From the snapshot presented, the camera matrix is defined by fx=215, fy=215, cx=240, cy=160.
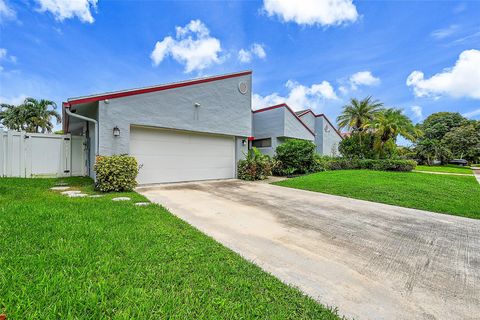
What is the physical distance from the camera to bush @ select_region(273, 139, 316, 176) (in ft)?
43.8

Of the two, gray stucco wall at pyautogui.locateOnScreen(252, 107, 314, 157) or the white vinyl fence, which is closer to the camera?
the white vinyl fence

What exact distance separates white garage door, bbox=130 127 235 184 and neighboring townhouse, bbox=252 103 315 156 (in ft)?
16.0

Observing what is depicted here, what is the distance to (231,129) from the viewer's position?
11.4m

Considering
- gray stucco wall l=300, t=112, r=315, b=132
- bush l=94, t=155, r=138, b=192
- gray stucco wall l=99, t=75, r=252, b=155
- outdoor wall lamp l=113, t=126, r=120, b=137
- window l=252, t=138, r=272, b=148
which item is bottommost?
bush l=94, t=155, r=138, b=192

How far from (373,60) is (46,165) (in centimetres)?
1690

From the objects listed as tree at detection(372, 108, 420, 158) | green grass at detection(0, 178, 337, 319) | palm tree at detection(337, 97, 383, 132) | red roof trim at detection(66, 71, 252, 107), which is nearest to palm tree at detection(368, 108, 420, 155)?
tree at detection(372, 108, 420, 158)

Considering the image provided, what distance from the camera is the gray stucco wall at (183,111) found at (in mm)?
7773

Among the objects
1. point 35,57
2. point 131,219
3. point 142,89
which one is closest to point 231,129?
point 142,89

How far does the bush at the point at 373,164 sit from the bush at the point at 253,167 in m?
5.57

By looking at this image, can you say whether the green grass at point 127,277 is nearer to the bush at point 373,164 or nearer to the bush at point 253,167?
the bush at point 253,167

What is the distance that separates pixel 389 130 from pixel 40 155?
21.2 metres

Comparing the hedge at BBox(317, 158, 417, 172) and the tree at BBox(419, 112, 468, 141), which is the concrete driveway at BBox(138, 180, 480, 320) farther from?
the tree at BBox(419, 112, 468, 141)

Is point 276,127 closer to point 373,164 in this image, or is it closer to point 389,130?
point 373,164

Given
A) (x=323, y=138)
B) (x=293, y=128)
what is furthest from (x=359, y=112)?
(x=293, y=128)
